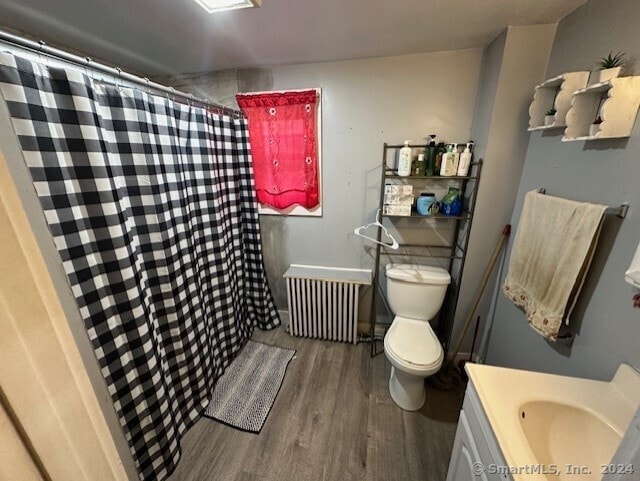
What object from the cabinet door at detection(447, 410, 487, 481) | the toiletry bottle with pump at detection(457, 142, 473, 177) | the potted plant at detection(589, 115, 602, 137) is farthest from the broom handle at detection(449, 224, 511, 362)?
the cabinet door at detection(447, 410, 487, 481)

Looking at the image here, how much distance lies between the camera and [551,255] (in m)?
1.18

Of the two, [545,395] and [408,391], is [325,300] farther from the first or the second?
[545,395]

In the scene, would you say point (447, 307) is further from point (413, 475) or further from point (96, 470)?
point (96, 470)

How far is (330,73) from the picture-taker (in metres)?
1.76

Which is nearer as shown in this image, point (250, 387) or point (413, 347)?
point (413, 347)

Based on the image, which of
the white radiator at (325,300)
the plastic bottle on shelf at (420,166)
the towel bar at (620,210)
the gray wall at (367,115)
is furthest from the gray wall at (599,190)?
the white radiator at (325,300)

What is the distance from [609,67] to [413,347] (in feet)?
5.13

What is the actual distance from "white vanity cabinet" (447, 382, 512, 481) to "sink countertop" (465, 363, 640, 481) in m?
0.04

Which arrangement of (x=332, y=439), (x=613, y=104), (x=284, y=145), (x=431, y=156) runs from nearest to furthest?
(x=613, y=104) < (x=332, y=439) < (x=431, y=156) < (x=284, y=145)

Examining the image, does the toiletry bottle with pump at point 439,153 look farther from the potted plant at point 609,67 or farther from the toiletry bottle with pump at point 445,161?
the potted plant at point 609,67

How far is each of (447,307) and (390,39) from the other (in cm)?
188

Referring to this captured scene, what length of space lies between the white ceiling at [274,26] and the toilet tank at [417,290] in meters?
1.44

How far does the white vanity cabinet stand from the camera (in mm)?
750

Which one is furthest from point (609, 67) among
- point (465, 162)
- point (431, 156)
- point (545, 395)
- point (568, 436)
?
point (568, 436)
